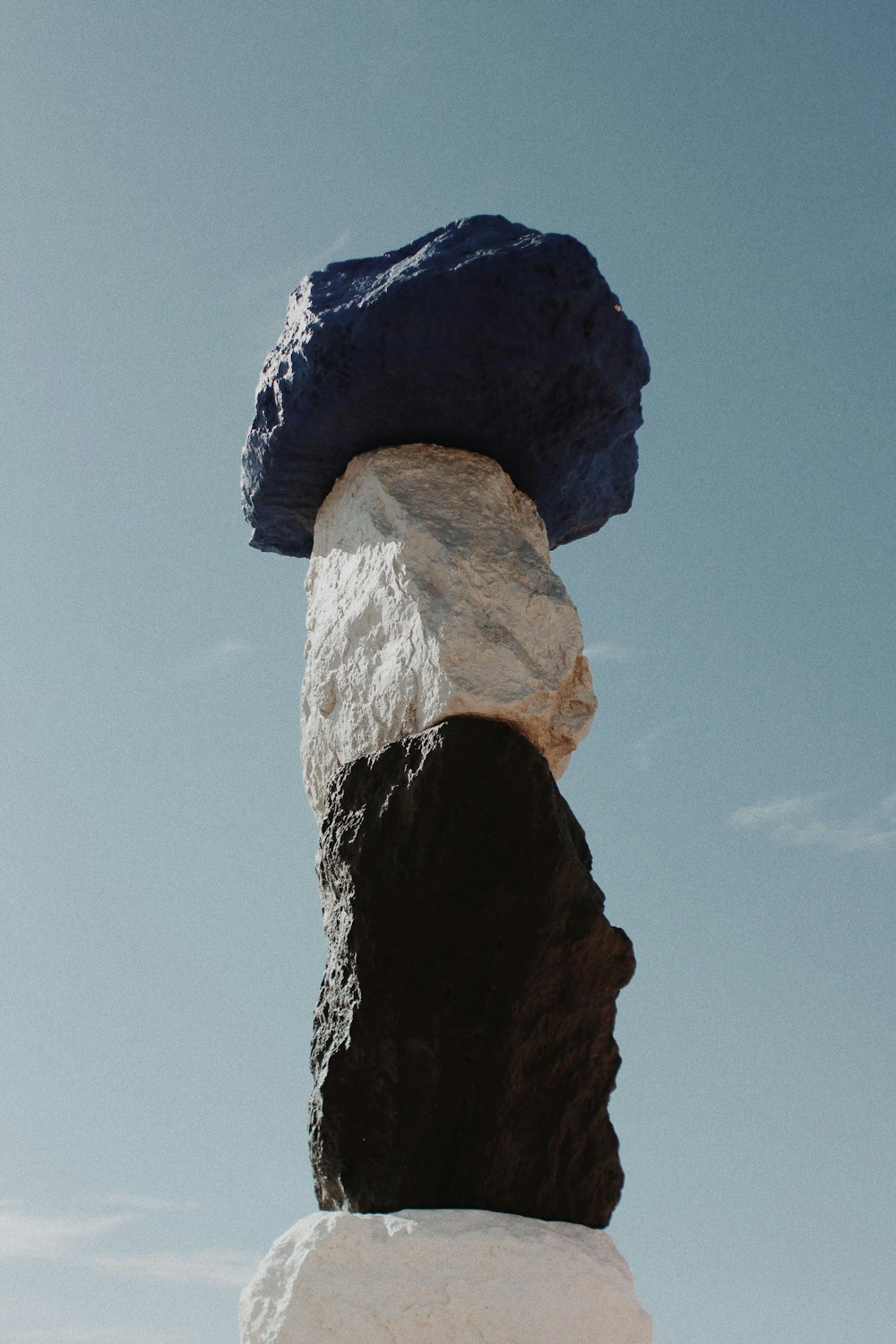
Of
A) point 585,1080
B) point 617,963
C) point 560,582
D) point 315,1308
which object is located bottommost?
point 315,1308

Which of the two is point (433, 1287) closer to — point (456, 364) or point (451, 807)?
point (451, 807)

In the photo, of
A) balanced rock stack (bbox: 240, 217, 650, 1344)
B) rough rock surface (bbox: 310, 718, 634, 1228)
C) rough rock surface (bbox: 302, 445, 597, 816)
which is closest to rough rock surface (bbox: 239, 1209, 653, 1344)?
balanced rock stack (bbox: 240, 217, 650, 1344)

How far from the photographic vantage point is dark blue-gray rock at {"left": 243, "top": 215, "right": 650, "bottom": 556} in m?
4.70

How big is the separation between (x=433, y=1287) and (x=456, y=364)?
112 inches

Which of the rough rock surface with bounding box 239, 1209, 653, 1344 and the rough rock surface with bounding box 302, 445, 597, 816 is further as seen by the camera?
the rough rock surface with bounding box 302, 445, 597, 816

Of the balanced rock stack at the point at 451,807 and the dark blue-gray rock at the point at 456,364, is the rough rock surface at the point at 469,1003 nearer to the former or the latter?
the balanced rock stack at the point at 451,807

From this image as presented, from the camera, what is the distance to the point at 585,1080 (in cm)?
417

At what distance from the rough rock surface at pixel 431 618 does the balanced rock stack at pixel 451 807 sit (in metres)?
0.01

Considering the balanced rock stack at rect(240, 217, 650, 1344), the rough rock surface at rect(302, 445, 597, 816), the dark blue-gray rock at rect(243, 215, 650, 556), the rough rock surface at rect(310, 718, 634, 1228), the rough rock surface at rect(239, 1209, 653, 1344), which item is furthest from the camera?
the dark blue-gray rock at rect(243, 215, 650, 556)

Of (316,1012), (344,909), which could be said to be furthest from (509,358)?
(316,1012)

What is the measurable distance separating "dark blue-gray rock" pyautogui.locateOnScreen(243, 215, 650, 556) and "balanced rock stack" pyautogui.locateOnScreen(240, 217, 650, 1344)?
1 centimetres

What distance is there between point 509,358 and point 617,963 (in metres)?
2.02

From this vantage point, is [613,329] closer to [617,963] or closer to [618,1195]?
[617,963]

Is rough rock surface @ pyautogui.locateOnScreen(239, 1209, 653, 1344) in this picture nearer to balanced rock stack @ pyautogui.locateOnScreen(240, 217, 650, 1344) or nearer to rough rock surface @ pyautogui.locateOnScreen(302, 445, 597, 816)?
balanced rock stack @ pyautogui.locateOnScreen(240, 217, 650, 1344)
